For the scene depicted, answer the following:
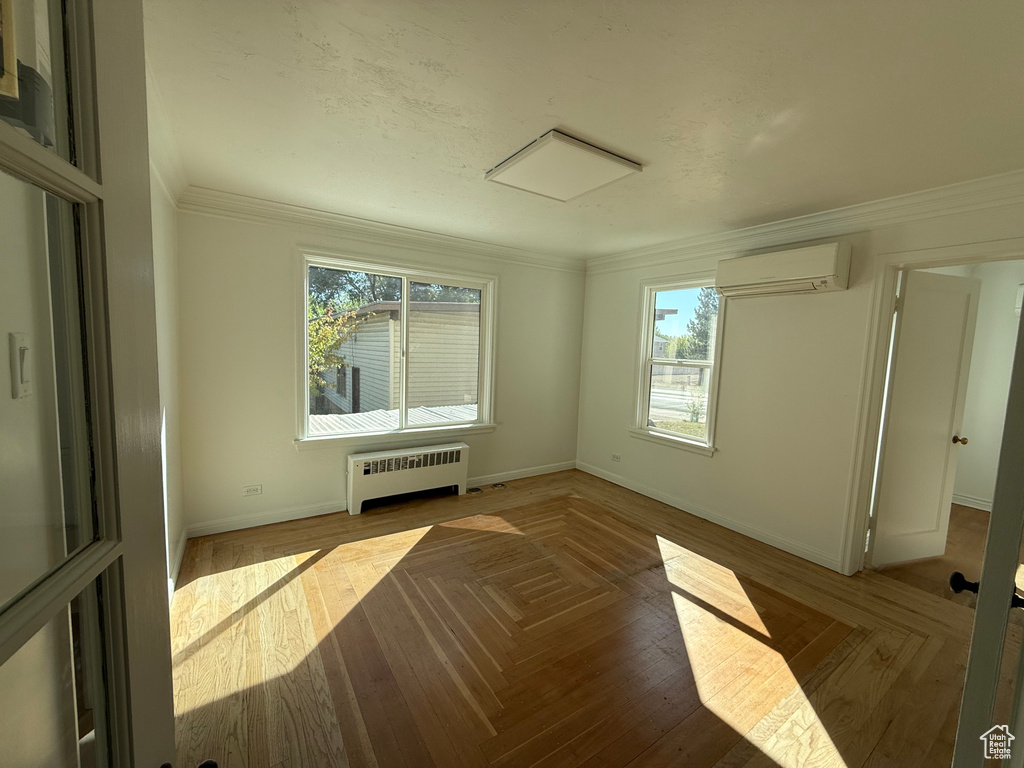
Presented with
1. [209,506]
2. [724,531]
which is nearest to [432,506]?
[209,506]

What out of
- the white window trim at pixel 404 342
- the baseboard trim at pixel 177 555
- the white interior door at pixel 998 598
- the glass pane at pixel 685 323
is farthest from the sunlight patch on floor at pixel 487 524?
the white interior door at pixel 998 598

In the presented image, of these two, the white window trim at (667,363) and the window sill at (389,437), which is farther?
the white window trim at (667,363)

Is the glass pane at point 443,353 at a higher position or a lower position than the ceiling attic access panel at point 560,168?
lower

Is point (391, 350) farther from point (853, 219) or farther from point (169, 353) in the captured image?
point (853, 219)

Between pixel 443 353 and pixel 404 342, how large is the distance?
16.9 inches

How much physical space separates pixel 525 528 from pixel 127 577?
316 centimetres

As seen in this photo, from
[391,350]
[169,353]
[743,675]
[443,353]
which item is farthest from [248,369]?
[743,675]

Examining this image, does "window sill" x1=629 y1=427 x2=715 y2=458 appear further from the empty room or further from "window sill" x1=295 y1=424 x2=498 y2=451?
"window sill" x1=295 y1=424 x2=498 y2=451

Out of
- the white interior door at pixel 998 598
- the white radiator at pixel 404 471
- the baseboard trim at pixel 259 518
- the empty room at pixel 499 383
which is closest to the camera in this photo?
the empty room at pixel 499 383

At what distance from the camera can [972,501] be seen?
4.39 m

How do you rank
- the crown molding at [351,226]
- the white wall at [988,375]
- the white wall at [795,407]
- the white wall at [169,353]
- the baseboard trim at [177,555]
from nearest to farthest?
the white wall at [169,353]
the baseboard trim at [177,555]
the white wall at [795,407]
the crown molding at [351,226]
the white wall at [988,375]

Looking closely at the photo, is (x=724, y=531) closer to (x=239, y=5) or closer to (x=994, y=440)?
(x=994, y=440)

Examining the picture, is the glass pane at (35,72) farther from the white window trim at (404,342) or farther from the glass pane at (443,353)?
the glass pane at (443,353)

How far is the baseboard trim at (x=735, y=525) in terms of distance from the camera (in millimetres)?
3059
